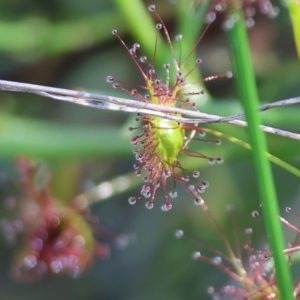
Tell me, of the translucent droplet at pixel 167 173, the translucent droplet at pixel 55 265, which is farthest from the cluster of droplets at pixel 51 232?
the translucent droplet at pixel 167 173

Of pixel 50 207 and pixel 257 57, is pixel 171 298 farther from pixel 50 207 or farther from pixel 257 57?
pixel 257 57

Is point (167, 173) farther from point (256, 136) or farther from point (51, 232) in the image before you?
point (51, 232)

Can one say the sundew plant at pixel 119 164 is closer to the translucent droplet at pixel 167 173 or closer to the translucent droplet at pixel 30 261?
the translucent droplet at pixel 30 261

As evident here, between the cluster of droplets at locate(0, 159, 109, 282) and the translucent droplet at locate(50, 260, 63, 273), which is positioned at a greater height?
the cluster of droplets at locate(0, 159, 109, 282)

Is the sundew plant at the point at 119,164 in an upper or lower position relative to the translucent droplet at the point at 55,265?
upper

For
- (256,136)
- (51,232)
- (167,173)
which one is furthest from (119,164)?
(256,136)

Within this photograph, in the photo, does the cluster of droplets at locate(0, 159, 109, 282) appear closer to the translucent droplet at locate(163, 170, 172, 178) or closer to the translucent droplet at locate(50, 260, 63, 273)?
the translucent droplet at locate(50, 260, 63, 273)

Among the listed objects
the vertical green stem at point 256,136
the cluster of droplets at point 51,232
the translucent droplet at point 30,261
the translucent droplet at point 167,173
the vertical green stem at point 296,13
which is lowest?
the translucent droplet at point 30,261

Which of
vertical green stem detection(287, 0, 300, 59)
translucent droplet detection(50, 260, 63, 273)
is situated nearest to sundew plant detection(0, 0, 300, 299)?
translucent droplet detection(50, 260, 63, 273)
